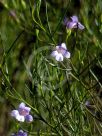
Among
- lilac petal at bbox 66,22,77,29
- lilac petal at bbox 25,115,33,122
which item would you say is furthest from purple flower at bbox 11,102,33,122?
lilac petal at bbox 66,22,77,29

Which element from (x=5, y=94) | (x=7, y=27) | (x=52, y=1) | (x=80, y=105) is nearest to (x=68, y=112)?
Answer: (x=80, y=105)

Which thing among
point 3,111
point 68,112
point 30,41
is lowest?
point 68,112

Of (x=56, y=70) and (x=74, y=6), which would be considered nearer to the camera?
(x=56, y=70)

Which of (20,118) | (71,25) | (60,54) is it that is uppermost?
(71,25)

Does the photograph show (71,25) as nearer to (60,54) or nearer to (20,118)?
(60,54)

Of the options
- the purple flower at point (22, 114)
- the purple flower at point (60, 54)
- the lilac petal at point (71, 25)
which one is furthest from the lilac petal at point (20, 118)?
the lilac petal at point (71, 25)

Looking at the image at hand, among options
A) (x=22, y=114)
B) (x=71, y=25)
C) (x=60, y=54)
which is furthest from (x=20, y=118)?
(x=71, y=25)

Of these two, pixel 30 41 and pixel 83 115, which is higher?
pixel 30 41

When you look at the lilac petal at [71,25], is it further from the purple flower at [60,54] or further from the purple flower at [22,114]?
the purple flower at [22,114]

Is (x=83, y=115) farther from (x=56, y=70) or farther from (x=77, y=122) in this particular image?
(x=56, y=70)
